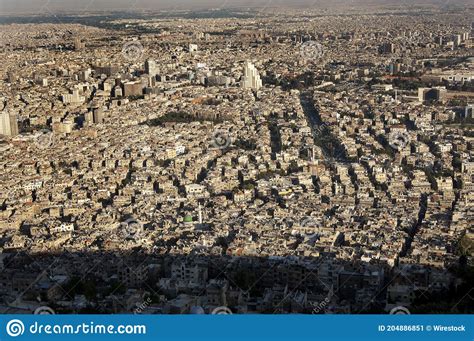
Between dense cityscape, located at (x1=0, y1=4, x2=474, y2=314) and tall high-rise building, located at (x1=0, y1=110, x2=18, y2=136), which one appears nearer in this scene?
dense cityscape, located at (x1=0, y1=4, x2=474, y2=314)

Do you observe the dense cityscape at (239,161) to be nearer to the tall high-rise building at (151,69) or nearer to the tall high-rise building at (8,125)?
the tall high-rise building at (8,125)

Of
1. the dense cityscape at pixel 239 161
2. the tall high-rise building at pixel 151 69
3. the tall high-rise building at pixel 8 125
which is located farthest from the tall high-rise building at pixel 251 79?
the tall high-rise building at pixel 8 125

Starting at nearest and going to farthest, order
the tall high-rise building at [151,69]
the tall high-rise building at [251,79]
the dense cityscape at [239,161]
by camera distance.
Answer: the dense cityscape at [239,161]
the tall high-rise building at [251,79]
the tall high-rise building at [151,69]

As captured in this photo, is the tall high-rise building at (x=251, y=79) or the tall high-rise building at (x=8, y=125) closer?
the tall high-rise building at (x=8, y=125)

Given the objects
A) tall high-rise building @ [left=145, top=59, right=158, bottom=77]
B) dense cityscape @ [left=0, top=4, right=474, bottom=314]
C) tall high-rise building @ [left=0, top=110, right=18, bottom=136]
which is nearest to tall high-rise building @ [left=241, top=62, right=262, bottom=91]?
dense cityscape @ [left=0, top=4, right=474, bottom=314]

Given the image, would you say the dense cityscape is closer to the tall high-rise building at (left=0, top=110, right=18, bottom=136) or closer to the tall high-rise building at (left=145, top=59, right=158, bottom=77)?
the tall high-rise building at (left=0, top=110, right=18, bottom=136)

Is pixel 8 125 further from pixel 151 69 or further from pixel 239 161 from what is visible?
pixel 151 69

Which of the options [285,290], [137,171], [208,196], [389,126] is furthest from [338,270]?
[389,126]
